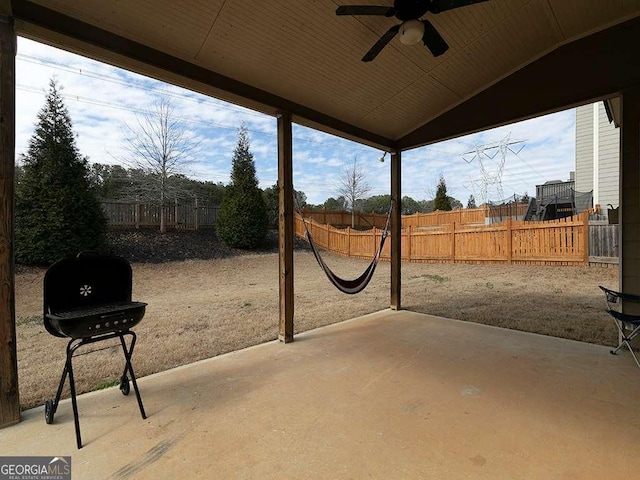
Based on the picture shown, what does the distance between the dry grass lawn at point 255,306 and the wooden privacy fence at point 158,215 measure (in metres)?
2.31

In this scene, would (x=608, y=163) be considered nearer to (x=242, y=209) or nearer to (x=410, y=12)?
(x=410, y=12)

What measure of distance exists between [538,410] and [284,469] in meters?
1.50

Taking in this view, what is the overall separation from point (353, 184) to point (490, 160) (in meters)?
7.74

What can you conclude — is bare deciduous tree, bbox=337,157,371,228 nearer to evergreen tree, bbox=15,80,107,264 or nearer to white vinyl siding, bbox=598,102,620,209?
white vinyl siding, bbox=598,102,620,209

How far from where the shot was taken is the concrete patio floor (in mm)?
1342

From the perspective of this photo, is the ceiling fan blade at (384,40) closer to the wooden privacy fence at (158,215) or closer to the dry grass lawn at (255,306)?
the dry grass lawn at (255,306)

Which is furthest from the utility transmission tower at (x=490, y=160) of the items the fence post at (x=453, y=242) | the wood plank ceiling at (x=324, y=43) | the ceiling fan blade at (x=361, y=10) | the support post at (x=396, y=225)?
the ceiling fan blade at (x=361, y=10)

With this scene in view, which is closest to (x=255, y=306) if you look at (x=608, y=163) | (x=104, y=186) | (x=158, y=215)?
(x=158, y=215)

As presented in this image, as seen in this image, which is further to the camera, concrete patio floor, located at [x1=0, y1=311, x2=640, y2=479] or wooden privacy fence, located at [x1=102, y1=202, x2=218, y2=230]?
wooden privacy fence, located at [x1=102, y1=202, x2=218, y2=230]

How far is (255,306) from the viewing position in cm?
466

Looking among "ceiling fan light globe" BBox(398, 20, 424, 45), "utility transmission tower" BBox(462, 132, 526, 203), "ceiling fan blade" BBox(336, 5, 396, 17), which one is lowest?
"ceiling fan light globe" BBox(398, 20, 424, 45)

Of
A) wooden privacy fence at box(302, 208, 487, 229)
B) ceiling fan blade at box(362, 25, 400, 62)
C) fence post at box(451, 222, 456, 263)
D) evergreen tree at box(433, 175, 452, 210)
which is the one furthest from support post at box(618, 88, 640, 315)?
evergreen tree at box(433, 175, 452, 210)

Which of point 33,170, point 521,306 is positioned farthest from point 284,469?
point 33,170

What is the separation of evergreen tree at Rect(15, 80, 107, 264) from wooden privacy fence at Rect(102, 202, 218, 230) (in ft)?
5.10
